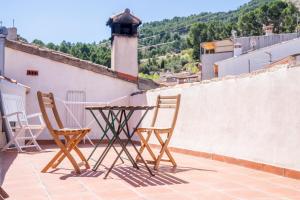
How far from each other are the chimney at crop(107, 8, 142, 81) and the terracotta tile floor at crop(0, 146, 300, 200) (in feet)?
23.6

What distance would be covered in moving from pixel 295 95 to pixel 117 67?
27.6 feet

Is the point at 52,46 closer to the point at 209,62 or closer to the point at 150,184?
the point at 209,62

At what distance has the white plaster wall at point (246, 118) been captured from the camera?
4.28m

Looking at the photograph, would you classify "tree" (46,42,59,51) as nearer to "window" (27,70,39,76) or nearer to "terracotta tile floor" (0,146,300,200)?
"window" (27,70,39,76)

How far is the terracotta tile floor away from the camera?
3330 mm

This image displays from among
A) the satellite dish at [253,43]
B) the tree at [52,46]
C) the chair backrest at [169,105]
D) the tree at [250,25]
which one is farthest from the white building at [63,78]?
the tree at [250,25]

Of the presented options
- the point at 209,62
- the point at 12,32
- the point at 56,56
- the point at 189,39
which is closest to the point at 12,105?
the point at 56,56

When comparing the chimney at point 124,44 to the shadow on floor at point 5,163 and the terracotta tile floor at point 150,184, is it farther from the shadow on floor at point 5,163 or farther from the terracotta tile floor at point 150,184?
the terracotta tile floor at point 150,184

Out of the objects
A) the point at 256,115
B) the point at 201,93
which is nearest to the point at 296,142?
the point at 256,115

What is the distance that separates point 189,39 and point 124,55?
59.3 m

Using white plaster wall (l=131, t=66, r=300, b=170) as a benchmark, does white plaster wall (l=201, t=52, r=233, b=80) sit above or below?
above

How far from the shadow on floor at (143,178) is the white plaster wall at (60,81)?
5.83 metres

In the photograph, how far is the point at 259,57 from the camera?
20062mm

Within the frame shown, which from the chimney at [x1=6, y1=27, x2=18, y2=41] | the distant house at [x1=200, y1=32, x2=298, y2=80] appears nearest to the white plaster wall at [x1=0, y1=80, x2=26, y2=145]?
the chimney at [x1=6, y1=27, x2=18, y2=41]
